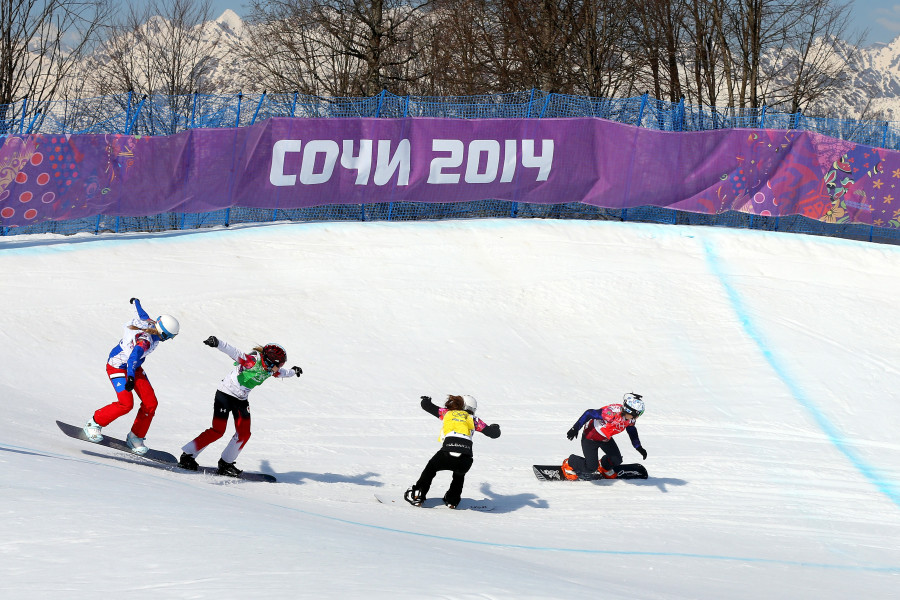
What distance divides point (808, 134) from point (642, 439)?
32.0 ft

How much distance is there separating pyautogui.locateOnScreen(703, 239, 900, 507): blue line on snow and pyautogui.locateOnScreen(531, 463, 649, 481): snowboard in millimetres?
2705

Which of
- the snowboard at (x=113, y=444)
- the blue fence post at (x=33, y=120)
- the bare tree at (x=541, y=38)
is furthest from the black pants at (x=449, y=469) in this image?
the bare tree at (x=541, y=38)

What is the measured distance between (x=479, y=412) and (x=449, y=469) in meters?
3.21

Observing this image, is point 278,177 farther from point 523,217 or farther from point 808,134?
point 808,134

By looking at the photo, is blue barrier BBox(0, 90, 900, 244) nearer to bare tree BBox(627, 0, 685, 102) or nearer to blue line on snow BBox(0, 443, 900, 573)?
blue line on snow BBox(0, 443, 900, 573)

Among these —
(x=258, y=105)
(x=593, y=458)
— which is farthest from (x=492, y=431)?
(x=258, y=105)

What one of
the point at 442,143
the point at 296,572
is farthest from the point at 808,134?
the point at 296,572

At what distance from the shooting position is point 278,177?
1566 centimetres

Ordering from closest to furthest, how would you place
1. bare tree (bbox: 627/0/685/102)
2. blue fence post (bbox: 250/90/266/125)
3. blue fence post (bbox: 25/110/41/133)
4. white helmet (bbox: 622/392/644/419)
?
1. white helmet (bbox: 622/392/644/419)
2. blue fence post (bbox: 25/110/41/133)
3. blue fence post (bbox: 250/90/266/125)
4. bare tree (bbox: 627/0/685/102)

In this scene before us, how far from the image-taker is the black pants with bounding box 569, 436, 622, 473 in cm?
945

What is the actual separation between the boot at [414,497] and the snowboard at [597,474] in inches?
65.8

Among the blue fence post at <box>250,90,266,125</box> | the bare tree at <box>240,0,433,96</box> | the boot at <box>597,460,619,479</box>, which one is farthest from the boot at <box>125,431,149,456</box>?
the bare tree at <box>240,0,433,96</box>

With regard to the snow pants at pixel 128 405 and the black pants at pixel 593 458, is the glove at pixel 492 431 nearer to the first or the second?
the black pants at pixel 593 458

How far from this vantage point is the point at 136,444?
26.9ft
